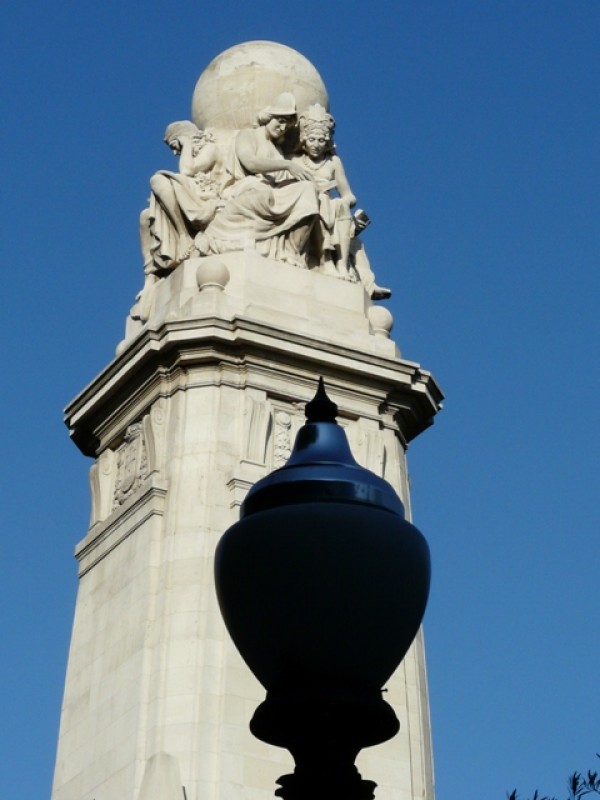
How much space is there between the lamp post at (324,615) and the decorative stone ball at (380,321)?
16.2 metres

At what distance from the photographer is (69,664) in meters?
19.9

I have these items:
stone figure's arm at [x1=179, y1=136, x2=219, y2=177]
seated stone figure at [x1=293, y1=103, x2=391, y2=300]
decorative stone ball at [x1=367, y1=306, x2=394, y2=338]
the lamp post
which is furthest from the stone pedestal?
the lamp post

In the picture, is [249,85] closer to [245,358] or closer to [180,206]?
[180,206]

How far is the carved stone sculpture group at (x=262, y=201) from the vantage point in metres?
21.6

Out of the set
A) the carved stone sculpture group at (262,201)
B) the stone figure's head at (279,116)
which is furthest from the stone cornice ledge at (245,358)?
the stone figure's head at (279,116)

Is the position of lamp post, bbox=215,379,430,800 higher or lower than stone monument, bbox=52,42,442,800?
lower

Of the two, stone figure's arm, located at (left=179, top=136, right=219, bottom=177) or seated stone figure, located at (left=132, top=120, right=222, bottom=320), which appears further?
stone figure's arm, located at (left=179, top=136, right=219, bottom=177)

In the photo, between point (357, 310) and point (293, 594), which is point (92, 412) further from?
point (293, 594)

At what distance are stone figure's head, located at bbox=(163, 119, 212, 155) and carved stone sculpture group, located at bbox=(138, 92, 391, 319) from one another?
1 centimetres

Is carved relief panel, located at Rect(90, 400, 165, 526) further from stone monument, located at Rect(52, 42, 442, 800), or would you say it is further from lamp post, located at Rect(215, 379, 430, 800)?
lamp post, located at Rect(215, 379, 430, 800)

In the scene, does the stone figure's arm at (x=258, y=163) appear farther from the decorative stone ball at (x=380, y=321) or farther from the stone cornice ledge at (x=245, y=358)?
the stone cornice ledge at (x=245, y=358)

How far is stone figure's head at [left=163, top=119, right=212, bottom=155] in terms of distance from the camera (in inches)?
894

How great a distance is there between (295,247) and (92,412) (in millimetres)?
3592

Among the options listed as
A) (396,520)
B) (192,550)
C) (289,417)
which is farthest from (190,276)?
(396,520)
